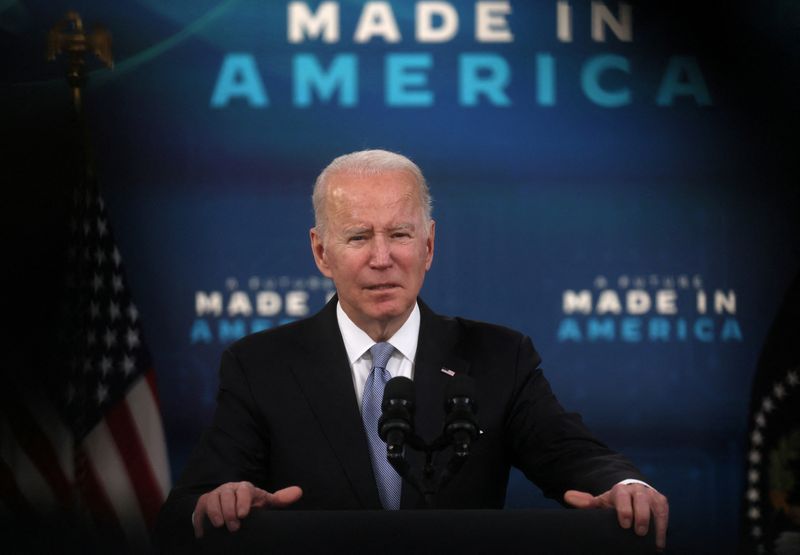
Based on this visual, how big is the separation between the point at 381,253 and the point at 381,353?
0.26 m

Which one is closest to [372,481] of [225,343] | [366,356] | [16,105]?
[366,356]

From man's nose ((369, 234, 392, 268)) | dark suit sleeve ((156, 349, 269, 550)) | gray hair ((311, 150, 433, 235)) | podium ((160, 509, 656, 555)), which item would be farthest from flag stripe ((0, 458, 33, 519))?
podium ((160, 509, 656, 555))

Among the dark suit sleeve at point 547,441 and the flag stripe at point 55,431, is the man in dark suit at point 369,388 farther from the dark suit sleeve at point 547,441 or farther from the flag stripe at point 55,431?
the flag stripe at point 55,431

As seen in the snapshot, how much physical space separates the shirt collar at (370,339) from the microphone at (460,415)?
0.68m

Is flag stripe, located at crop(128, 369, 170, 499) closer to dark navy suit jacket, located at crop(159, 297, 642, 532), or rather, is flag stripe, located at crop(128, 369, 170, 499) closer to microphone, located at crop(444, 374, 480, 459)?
dark navy suit jacket, located at crop(159, 297, 642, 532)

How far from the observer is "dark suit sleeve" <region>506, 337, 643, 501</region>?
89.4 inches

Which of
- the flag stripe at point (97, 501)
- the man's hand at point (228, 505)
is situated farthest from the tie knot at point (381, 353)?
the flag stripe at point (97, 501)

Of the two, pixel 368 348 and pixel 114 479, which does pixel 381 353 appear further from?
pixel 114 479

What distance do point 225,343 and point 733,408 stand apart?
219 cm

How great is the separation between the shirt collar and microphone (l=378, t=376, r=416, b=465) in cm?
67

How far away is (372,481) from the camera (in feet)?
7.58

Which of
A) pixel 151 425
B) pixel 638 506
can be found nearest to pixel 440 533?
pixel 638 506

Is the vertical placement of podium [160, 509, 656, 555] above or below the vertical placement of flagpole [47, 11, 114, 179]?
below

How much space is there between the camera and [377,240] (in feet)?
7.79
